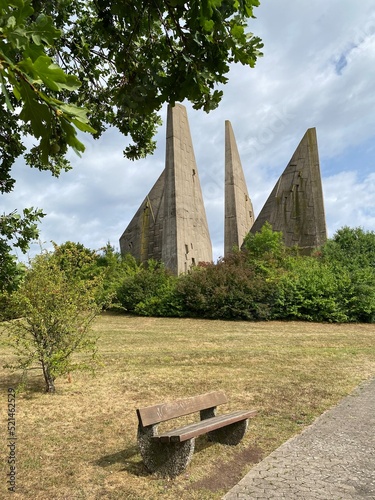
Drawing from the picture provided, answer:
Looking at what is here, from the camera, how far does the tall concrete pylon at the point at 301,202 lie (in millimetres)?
26125

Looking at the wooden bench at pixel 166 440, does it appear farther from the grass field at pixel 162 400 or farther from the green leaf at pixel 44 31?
the green leaf at pixel 44 31

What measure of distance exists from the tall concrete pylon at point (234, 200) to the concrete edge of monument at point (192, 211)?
2.9 inches

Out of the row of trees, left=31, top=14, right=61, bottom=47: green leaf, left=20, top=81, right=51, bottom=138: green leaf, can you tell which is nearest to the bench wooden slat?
left=20, top=81, right=51, bottom=138: green leaf

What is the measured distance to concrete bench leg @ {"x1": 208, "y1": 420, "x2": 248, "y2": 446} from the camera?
4547 mm

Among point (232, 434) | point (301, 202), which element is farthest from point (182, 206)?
point (232, 434)

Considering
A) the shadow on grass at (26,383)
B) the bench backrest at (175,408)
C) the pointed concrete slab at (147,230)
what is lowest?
the shadow on grass at (26,383)

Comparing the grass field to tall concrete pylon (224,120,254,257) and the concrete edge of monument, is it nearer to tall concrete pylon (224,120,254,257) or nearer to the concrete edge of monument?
the concrete edge of monument

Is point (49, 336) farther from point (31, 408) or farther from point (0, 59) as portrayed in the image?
point (0, 59)

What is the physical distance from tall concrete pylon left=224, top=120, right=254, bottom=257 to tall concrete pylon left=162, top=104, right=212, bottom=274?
314 centimetres

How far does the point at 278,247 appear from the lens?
71.4 ft

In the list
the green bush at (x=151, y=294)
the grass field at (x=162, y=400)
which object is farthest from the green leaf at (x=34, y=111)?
the green bush at (x=151, y=294)

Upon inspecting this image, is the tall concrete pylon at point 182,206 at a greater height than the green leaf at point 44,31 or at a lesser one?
greater

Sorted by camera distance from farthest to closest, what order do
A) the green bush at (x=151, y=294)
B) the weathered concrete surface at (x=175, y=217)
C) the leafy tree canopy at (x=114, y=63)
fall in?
the weathered concrete surface at (x=175, y=217)
the green bush at (x=151, y=294)
the leafy tree canopy at (x=114, y=63)

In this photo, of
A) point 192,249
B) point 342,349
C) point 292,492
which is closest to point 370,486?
point 292,492
